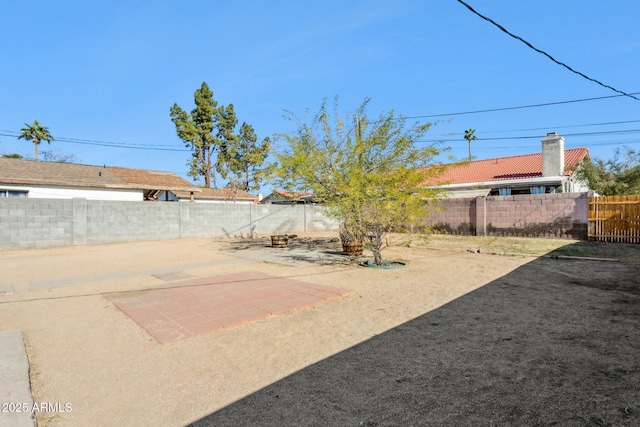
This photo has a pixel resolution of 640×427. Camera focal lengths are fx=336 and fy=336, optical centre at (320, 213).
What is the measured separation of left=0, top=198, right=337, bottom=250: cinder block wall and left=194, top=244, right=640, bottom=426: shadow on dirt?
21.9 ft

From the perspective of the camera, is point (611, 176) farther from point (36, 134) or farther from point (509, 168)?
point (36, 134)

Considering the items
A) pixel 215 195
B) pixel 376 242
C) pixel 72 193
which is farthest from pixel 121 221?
pixel 215 195

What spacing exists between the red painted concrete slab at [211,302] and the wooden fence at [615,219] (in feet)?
37.7

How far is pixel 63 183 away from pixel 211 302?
17.9 meters

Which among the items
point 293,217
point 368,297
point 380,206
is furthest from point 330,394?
point 293,217

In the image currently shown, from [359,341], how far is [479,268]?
19.1ft

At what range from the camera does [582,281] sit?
6.75 meters

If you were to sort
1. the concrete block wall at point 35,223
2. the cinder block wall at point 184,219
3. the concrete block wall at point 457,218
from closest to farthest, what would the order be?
the concrete block wall at point 35,223 < the cinder block wall at point 184,219 < the concrete block wall at point 457,218

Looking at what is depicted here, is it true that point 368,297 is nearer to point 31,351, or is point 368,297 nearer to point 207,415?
point 207,415

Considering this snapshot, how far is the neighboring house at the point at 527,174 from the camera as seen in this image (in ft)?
63.9

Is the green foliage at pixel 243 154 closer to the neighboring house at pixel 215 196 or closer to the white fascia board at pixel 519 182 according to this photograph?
the neighboring house at pixel 215 196

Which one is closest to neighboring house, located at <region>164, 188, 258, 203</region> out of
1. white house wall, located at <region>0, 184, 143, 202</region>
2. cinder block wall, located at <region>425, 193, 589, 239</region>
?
white house wall, located at <region>0, 184, 143, 202</region>

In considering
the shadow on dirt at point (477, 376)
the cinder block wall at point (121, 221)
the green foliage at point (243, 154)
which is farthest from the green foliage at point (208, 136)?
the shadow on dirt at point (477, 376)

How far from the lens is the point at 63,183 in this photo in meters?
18.2
